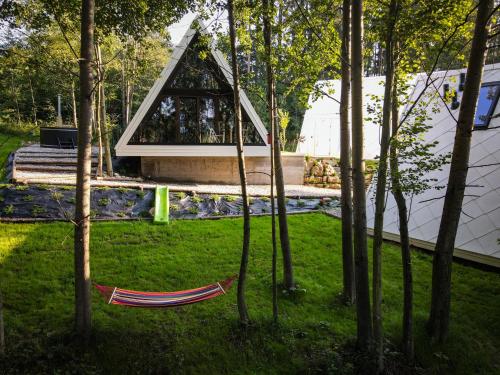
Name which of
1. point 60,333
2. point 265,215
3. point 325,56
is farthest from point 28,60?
point 265,215

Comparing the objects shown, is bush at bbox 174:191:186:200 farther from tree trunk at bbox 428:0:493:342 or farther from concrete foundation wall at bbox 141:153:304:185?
tree trunk at bbox 428:0:493:342

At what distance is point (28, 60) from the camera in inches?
155

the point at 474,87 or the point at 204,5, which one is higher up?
the point at 204,5

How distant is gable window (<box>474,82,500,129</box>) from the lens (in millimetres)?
8148

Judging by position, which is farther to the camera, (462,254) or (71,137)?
(71,137)

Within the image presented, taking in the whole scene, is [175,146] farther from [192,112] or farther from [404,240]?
[404,240]

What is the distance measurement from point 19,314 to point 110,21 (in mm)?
4109

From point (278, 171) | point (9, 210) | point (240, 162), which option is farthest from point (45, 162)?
point (240, 162)

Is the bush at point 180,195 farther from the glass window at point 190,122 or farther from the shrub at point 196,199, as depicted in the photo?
the glass window at point 190,122

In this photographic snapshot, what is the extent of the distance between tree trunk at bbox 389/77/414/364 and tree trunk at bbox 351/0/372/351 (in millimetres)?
362

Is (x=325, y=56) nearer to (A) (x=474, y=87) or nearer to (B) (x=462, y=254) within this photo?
(A) (x=474, y=87)

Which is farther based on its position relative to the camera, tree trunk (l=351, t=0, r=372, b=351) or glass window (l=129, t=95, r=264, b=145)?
glass window (l=129, t=95, r=264, b=145)

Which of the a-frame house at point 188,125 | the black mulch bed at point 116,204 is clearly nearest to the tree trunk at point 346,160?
the black mulch bed at point 116,204

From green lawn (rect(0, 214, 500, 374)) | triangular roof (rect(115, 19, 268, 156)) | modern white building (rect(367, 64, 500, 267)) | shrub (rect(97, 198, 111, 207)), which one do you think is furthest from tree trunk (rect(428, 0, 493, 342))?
triangular roof (rect(115, 19, 268, 156))
